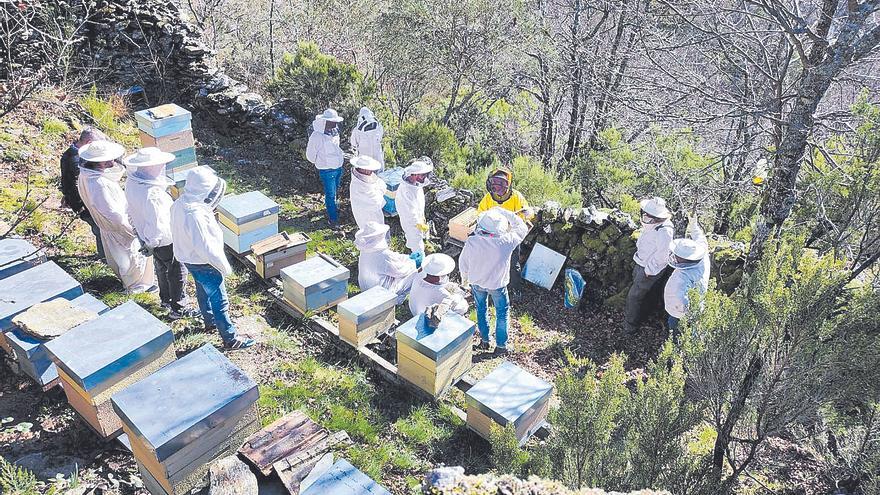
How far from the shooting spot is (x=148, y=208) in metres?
5.95

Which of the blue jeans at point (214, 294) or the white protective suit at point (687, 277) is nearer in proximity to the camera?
the blue jeans at point (214, 294)

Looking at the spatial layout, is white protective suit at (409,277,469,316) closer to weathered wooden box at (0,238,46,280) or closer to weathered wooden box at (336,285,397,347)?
weathered wooden box at (336,285,397,347)

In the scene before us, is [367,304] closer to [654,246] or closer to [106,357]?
[106,357]

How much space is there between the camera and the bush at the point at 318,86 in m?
11.0

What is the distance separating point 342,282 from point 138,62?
7832 mm

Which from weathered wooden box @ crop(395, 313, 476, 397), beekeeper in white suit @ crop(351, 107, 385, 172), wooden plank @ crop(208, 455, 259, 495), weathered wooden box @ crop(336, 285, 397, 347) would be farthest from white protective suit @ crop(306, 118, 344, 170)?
wooden plank @ crop(208, 455, 259, 495)

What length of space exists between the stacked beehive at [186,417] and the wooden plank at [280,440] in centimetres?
31

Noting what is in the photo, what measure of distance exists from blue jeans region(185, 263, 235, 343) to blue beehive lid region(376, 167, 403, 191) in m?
3.35

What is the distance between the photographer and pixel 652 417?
12.3 feet

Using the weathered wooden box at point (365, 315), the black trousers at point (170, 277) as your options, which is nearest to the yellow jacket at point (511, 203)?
the weathered wooden box at point (365, 315)

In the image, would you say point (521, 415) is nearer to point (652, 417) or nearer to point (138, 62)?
point (652, 417)

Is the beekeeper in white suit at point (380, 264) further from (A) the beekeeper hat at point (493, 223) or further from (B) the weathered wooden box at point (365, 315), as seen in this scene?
(A) the beekeeper hat at point (493, 223)

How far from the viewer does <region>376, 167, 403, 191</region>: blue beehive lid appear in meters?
8.65

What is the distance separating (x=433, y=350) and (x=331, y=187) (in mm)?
4336
